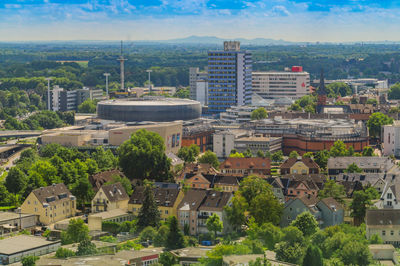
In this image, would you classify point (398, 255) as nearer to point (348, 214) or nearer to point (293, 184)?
point (348, 214)

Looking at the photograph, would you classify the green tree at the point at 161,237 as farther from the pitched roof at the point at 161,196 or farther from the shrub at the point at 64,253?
the shrub at the point at 64,253

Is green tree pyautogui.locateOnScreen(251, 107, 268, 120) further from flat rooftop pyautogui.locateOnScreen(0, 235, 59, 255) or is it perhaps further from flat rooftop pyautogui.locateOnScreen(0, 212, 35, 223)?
flat rooftop pyautogui.locateOnScreen(0, 235, 59, 255)

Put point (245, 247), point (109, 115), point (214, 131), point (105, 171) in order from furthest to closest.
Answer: point (109, 115)
point (214, 131)
point (105, 171)
point (245, 247)

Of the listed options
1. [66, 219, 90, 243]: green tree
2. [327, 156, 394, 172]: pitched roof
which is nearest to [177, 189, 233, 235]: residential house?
[66, 219, 90, 243]: green tree

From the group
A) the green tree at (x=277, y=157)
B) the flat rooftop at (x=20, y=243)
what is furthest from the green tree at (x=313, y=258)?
the green tree at (x=277, y=157)

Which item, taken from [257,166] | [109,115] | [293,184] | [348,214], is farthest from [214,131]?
[348,214]
